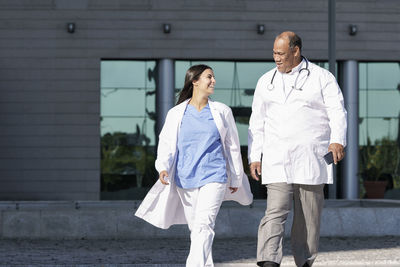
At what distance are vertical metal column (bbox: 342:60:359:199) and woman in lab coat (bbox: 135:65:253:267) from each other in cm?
1903

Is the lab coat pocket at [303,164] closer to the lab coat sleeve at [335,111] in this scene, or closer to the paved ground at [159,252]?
the lab coat sleeve at [335,111]

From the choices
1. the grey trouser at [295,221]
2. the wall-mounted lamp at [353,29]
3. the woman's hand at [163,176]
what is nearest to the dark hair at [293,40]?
the grey trouser at [295,221]

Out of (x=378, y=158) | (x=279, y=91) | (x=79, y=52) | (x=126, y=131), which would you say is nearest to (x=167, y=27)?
(x=79, y=52)

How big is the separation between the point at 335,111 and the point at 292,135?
378 mm

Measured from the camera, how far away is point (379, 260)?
947cm

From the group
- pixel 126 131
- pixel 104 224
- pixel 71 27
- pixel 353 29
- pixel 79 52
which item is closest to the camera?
pixel 104 224

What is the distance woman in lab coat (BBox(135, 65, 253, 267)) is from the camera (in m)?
7.02

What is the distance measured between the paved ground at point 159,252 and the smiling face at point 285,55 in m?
2.90

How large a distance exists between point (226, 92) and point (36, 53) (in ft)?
18.5

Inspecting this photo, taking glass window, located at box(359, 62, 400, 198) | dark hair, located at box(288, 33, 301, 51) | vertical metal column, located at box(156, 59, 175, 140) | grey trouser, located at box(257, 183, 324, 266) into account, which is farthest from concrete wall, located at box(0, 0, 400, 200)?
dark hair, located at box(288, 33, 301, 51)

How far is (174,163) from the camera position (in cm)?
725

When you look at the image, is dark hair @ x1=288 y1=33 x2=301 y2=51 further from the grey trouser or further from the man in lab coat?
the grey trouser

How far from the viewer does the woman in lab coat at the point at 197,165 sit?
276 inches

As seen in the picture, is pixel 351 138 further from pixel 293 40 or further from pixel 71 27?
pixel 293 40
